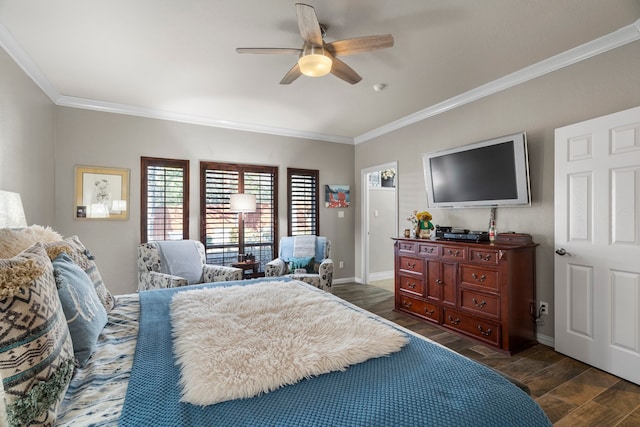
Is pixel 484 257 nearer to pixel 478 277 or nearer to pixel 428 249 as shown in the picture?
pixel 478 277

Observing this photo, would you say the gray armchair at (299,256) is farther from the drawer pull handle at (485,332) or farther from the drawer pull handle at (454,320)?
the drawer pull handle at (485,332)

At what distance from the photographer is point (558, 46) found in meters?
2.44

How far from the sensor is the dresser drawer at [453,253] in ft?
9.71

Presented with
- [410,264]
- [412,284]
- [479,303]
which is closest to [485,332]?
[479,303]

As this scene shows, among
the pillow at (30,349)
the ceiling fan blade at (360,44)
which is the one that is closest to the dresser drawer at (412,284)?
the ceiling fan blade at (360,44)

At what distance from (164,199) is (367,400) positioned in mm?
3992

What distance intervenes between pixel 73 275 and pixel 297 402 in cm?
119

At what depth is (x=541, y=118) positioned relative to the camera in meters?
2.79

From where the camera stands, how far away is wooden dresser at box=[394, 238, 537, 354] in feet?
8.61

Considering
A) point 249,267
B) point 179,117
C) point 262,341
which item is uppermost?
point 179,117

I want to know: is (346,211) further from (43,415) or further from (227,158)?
(43,415)

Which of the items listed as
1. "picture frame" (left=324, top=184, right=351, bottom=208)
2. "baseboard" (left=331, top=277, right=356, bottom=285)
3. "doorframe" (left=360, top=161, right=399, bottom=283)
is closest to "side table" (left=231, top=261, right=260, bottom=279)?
"baseboard" (left=331, top=277, right=356, bottom=285)

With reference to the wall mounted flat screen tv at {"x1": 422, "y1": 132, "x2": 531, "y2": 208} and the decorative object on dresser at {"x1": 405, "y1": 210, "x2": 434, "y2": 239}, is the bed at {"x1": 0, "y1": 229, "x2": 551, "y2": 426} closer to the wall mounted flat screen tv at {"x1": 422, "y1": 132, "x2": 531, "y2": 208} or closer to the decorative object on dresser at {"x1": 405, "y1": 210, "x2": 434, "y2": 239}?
the wall mounted flat screen tv at {"x1": 422, "y1": 132, "x2": 531, "y2": 208}

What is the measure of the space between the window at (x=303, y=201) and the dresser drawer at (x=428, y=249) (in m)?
2.05
